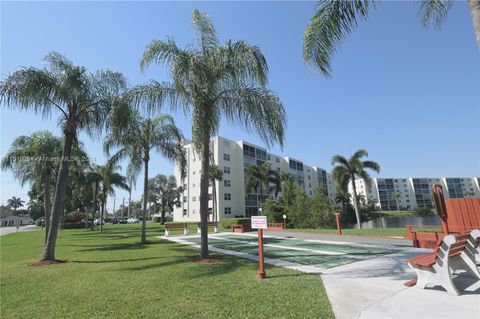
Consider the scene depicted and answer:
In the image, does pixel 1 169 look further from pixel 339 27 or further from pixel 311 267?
pixel 339 27

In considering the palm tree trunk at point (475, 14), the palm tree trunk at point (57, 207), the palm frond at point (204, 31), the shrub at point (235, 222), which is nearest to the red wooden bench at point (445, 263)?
the palm tree trunk at point (475, 14)

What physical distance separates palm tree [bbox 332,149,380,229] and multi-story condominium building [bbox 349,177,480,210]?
337 ft

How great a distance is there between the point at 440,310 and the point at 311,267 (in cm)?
389

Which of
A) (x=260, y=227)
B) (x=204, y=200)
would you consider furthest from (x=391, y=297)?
(x=204, y=200)

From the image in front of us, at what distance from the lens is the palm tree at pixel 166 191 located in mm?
53500

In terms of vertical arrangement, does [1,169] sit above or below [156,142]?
below

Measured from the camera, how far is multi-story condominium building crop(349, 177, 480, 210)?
12238cm

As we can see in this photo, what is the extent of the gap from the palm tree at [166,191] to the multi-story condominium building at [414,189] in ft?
314

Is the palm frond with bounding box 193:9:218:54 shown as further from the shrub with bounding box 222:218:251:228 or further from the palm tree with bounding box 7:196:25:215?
the palm tree with bounding box 7:196:25:215

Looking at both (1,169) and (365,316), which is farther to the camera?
(1,169)

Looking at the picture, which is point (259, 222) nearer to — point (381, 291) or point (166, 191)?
point (381, 291)

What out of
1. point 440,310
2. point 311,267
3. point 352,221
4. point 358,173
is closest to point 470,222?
point 311,267

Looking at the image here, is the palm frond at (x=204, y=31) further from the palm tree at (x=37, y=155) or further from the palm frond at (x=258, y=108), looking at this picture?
the palm tree at (x=37, y=155)

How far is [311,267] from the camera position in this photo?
25.6 feet
